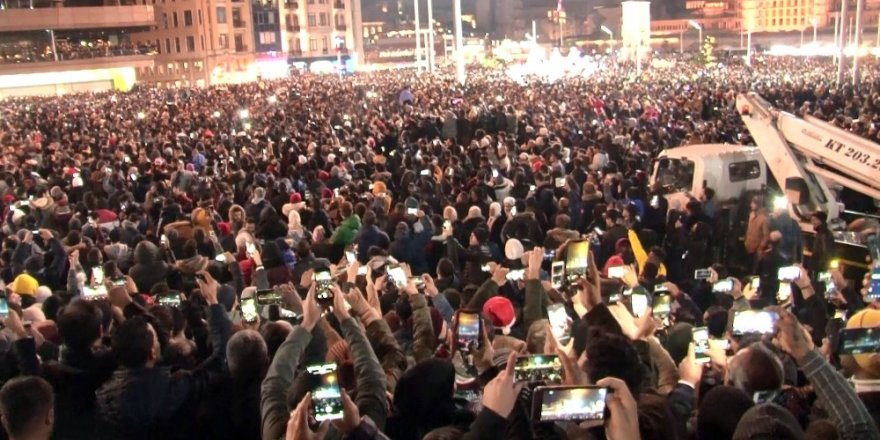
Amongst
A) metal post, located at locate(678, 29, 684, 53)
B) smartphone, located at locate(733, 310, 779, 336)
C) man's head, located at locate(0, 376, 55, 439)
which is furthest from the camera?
metal post, located at locate(678, 29, 684, 53)

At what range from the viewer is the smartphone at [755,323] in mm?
5020

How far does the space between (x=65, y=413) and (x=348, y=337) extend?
1937mm

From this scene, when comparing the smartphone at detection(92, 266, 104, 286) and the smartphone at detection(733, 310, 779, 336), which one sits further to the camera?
the smartphone at detection(92, 266, 104, 286)

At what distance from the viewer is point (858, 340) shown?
4.24 m

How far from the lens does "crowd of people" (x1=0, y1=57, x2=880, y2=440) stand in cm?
395

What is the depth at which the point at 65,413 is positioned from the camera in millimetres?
5324

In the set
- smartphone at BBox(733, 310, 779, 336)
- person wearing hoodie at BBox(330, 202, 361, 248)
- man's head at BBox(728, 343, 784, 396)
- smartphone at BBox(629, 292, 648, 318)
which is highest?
man's head at BBox(728, 343, 784, 396)

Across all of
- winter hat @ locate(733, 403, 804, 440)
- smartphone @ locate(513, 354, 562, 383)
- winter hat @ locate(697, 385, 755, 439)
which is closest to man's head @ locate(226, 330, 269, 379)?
smartphone @ locate(513, 354, 562, 383)

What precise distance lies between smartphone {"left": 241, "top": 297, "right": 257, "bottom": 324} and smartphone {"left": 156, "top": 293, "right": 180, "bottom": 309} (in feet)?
2.06

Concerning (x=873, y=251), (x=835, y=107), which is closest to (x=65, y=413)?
(x=873, y=251)

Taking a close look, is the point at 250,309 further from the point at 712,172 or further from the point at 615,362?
the point at 712,172

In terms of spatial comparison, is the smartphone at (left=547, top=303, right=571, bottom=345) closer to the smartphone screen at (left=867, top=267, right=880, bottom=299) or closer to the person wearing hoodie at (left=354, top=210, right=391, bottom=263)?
the smartphone screen at (left=867, top=267, right=880, bottom=299)

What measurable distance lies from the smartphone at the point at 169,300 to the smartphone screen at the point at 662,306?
10.8 ft

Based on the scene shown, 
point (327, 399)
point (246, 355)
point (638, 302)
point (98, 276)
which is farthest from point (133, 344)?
point (638, 302)
